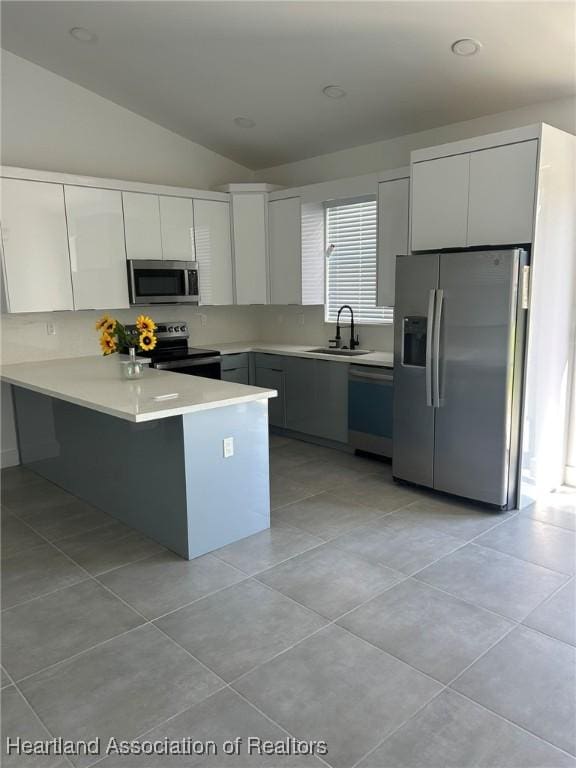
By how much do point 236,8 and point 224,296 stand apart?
273 centimetres

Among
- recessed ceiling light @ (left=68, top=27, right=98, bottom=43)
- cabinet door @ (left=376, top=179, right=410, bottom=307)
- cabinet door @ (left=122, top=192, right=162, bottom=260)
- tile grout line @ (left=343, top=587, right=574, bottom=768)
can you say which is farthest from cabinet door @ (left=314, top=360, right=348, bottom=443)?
recessed ceiling light @ (left=68, top=27, right=98, bottom=43)

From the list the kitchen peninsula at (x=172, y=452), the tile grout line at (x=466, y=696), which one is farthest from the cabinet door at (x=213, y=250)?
the tile grout line at (x=466, y=696)

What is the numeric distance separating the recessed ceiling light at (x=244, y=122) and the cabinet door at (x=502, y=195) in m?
2.25

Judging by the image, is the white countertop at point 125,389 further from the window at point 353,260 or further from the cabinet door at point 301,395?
the window at point 353,260

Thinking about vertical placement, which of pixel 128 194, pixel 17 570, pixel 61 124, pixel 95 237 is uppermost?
pixel 61 124

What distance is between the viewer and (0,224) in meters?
4.20

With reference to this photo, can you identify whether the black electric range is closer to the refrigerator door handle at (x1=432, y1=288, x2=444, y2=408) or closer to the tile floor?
the tile floor

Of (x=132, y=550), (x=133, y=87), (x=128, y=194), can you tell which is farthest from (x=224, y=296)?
(x=132, y=550)

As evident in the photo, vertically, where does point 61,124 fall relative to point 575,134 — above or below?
above

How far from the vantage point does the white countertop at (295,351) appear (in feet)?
15.5

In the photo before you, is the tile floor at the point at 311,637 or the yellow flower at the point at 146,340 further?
the yellow flower at the point at 146,340

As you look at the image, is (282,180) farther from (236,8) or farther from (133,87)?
(236,8)

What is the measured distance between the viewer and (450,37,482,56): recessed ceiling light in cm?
341

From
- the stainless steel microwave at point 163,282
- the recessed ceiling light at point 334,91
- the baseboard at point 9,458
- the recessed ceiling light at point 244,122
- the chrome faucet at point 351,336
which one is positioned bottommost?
the baseboard at point 9,458
